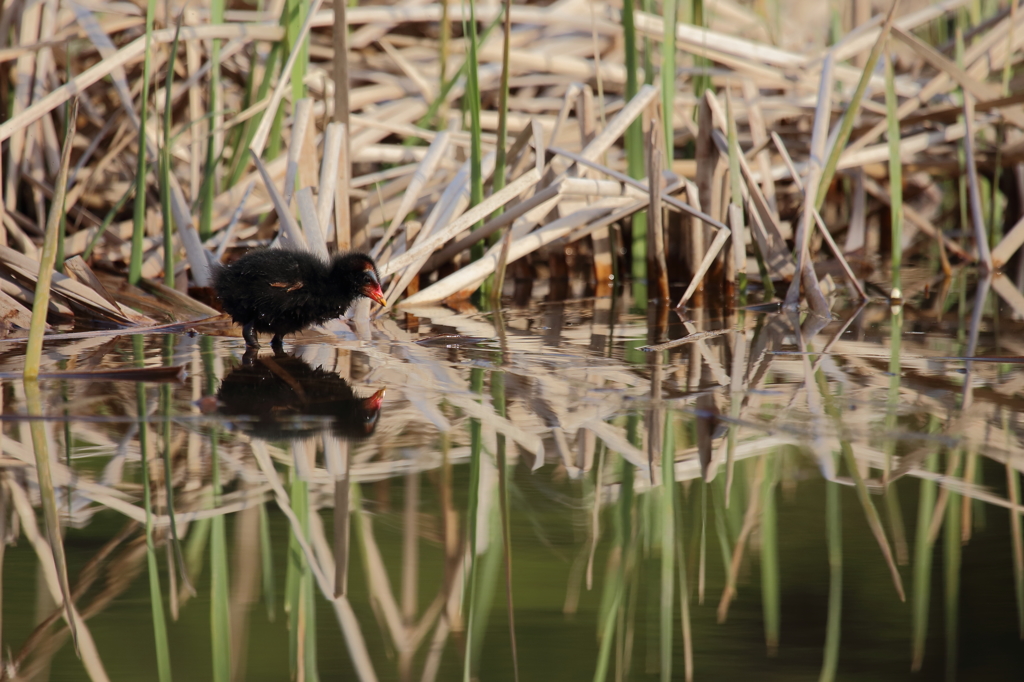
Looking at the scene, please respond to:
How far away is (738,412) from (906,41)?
2.72 m

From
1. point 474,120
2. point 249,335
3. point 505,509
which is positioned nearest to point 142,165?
point 249,335

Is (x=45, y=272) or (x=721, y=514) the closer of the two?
(x=721, y=514)

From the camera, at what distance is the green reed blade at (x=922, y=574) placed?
49.9 inches

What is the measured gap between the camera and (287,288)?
9.56 ft

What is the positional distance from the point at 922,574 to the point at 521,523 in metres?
0.59

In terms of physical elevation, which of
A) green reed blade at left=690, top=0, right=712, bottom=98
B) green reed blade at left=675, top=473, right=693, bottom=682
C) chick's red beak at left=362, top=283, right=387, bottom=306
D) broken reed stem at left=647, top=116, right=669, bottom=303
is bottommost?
green reed blade at left=675, top=473, right=693, bottom=682

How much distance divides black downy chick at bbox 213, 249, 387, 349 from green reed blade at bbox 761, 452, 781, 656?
158 centimetres

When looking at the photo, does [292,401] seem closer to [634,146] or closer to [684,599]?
[684,599]

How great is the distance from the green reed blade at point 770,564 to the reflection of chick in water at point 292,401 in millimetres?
788

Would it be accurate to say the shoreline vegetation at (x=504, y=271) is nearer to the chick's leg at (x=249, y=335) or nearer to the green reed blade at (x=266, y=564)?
the green reed blade at (x=266, y=564)

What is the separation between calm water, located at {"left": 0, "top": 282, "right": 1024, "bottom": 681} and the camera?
1.25 m

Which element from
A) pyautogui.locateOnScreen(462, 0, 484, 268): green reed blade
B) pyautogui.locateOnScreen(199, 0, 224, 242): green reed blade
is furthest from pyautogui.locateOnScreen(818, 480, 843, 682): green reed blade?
pyautogui.locateOnScreen(199, 0, 224, 242): green reed blade

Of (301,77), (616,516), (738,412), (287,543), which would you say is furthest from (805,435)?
(301,77)

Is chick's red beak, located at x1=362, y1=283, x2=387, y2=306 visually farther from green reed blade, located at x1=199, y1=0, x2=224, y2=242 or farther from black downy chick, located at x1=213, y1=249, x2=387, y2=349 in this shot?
green reed blade, located at x1=199, y1=0, x2=224, y2=242
